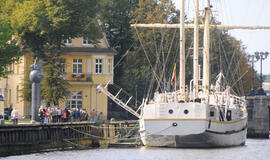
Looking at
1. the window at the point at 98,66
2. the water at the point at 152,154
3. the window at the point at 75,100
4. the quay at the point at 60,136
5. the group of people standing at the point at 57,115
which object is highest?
the window at the point at 98,66

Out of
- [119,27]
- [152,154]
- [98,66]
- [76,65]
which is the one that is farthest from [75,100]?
[152,154]

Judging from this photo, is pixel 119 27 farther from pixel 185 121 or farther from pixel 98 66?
pixel 185 121

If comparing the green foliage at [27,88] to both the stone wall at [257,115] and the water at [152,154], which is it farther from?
the water at [152,154]

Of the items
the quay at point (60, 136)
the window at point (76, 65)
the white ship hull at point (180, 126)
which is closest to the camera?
the quay at point (60, 136)

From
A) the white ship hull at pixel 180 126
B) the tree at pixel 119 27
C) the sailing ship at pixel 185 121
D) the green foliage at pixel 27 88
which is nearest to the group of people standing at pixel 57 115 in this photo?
the sailing ship at pixel 185 121

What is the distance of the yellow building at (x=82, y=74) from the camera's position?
75.7m

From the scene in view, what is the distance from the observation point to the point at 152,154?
134 ft

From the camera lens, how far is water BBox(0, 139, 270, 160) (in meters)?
38.6

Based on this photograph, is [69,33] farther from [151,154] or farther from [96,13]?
[151,154]

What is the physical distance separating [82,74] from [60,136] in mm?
29933

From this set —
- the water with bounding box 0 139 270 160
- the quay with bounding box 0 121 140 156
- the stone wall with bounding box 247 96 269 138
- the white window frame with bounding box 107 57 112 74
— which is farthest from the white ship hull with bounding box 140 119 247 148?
the white window frame with bounding box 107 57 112 74

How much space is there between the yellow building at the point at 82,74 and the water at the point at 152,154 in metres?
30.4

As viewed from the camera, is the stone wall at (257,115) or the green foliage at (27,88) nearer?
the green foliage at (27,88)

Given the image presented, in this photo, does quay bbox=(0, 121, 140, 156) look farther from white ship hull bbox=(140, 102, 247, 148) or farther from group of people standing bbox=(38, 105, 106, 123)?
white ship hull bbox=(140, 102, 247, 148)
